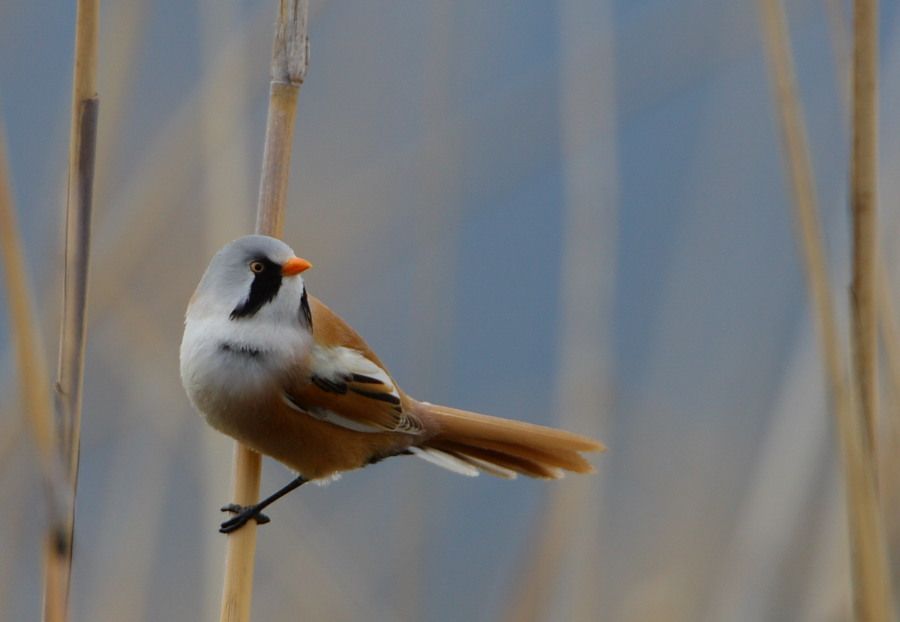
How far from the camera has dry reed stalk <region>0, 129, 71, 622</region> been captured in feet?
3.48

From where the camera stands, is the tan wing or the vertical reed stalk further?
the tan wing

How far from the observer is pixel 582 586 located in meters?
2.06

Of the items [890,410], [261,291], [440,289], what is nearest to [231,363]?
[261,291]

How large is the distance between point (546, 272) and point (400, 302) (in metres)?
1.93

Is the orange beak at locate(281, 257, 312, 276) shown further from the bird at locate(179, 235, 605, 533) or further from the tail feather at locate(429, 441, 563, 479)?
the tail feather at locate(429, 441, 563, 479)

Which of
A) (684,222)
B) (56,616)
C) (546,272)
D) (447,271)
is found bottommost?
(56,616)

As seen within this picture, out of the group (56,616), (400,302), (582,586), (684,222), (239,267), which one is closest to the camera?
(56,616)

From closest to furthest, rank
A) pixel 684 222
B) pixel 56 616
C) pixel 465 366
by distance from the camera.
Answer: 1. pixel 56 616
2. pixel 684 222
3. pixel 465 366

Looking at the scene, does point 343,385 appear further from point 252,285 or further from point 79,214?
point 79,214

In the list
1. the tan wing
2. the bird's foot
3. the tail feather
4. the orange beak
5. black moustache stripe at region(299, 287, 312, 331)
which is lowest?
the bird's foot

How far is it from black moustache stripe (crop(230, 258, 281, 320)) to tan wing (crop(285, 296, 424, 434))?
0.37 feet

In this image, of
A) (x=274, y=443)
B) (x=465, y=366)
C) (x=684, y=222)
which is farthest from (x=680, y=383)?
(x=274, y=443)

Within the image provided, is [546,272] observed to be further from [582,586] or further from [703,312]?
[582,586]

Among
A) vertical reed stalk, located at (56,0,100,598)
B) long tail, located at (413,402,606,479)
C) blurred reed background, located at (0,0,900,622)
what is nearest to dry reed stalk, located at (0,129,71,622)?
vertical reed stalk, located at (56,0,100,598)
